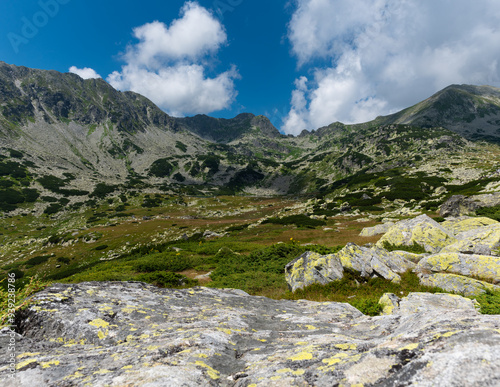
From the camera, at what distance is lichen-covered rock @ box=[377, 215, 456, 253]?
19438 millimetres

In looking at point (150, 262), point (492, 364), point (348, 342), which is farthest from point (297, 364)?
point (150, 262)

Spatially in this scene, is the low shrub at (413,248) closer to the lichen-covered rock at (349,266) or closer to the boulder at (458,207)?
the lichen-covered rock at (349,266)

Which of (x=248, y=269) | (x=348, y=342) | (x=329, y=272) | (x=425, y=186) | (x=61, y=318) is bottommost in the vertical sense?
(x=248, y=269)

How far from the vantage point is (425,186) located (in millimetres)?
67750

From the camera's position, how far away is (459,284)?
35.1 feet

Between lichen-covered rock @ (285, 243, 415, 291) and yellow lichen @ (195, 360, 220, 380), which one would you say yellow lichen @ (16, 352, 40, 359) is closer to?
yellow lichen @ (195, 360, 220, 380)

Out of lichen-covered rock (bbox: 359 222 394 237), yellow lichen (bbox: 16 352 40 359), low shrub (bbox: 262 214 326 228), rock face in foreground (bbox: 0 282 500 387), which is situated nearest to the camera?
rock face in foreground (bbox: 0 282 500 387)

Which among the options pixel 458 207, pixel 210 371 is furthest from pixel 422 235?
pixel 210 371

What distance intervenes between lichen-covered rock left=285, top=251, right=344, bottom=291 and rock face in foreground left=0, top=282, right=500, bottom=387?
5967 mm

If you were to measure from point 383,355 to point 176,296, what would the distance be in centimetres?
838

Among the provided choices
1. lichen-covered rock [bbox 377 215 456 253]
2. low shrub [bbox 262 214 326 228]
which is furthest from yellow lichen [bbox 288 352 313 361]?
low shrub [bbox 262 214 326 228]

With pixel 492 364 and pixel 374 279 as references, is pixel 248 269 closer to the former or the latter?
pixel 374 279

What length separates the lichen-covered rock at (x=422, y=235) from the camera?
19.4m

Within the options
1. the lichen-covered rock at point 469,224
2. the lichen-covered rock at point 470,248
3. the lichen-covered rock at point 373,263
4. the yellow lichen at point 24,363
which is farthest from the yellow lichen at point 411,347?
the lichen-covered rock at point 469,224
